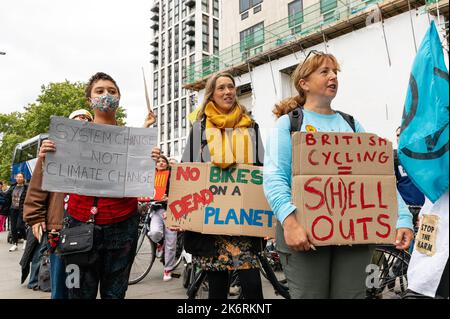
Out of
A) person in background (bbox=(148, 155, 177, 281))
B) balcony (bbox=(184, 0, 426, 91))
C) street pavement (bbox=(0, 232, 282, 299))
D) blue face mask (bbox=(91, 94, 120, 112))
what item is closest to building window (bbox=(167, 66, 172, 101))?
balcony (bbox=(184, 0, 426, 91))

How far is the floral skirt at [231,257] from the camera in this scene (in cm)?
258

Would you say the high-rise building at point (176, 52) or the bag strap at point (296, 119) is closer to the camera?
the bag strap at point (296, 119)

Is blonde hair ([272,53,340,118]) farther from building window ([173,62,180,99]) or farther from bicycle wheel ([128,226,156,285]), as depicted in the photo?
building window ([173,62,180,99])

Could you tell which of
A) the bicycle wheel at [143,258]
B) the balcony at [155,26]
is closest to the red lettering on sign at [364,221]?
the bicycle wheel at [143,258]

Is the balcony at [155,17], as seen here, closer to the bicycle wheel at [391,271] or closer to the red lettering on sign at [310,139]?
the bicycle wheel at [391,271]

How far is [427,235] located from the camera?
1563 millimetres

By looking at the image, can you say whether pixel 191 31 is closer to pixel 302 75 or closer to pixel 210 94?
pixel 210 94

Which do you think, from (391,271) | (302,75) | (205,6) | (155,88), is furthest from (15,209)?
(155,88)

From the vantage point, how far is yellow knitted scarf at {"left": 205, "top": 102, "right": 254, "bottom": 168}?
2623mm

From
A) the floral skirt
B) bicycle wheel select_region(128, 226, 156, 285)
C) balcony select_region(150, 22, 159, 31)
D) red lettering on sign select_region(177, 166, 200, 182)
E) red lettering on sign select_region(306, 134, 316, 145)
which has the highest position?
balcony select_region(150, 22, 159, 31)

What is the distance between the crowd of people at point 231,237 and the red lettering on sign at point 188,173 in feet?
0.48

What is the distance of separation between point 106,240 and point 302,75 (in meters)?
1.54

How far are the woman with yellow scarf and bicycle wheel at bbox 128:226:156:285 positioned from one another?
349 centimetres
